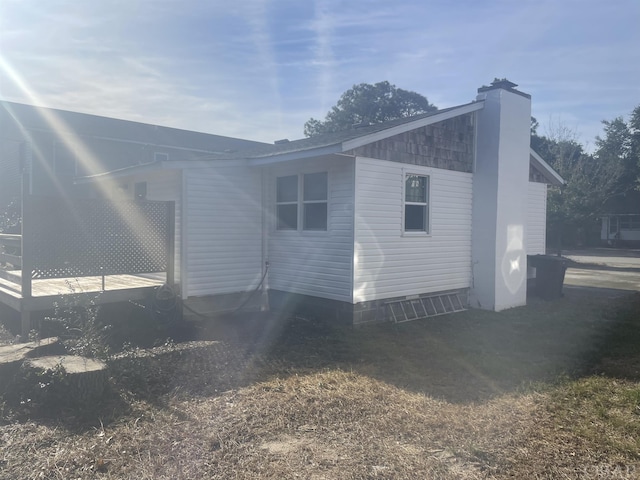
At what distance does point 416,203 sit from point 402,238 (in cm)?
79

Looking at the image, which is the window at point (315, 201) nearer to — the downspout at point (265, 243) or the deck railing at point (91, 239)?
the downspout at point (265, 243)

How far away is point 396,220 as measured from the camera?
29.1ft

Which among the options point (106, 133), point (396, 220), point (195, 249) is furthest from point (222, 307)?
point (106, 133)

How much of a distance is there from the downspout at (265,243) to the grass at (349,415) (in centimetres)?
205

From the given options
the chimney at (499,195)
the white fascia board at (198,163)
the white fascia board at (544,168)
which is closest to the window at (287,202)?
the white fascia board at (198,163)

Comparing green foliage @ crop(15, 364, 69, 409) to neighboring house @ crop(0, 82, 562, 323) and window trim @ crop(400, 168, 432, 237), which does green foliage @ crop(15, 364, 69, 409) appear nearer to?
neighboring house @ crop(0, 82, 562, 323)

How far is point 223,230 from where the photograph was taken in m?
8.98

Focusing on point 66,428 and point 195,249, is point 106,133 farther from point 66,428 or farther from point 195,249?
point 66,428

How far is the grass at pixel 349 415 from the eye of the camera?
3.62m

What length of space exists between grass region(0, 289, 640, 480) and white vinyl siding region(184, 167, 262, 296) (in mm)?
1503

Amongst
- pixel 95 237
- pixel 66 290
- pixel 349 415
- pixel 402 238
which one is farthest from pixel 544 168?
pixel 66 290

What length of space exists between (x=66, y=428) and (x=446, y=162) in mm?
7812

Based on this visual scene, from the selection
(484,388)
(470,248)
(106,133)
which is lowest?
(484,388)

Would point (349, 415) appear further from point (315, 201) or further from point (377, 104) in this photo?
point (377, 104)
